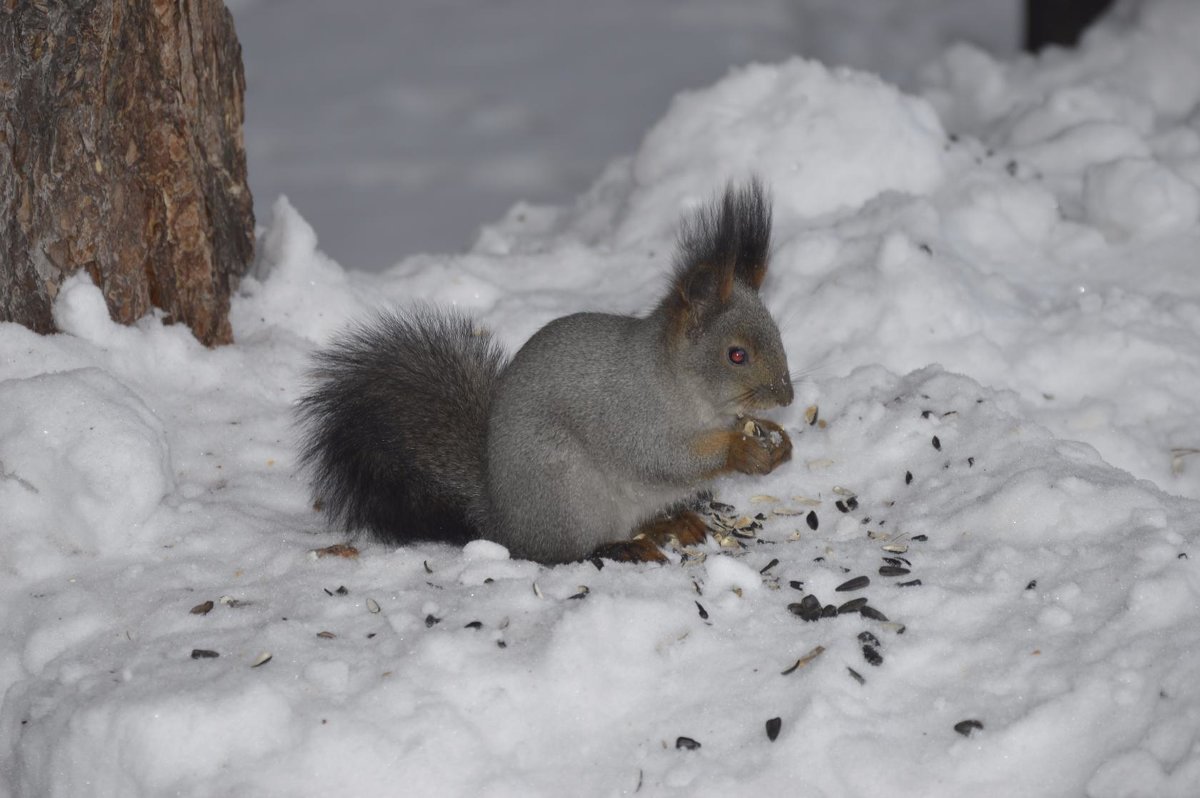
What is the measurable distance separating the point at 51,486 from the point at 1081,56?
3.80 m

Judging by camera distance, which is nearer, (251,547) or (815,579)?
A: (815,579)

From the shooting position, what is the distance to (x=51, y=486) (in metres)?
2.29

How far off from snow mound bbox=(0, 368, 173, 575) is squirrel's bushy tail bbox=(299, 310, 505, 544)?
313mm

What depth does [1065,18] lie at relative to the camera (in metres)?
4.82

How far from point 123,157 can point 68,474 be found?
73 centimetres

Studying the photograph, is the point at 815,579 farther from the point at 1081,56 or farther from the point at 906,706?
the point at 1081,56

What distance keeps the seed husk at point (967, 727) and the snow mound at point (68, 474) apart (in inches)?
56.6

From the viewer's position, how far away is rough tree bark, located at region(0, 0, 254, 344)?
246 cm

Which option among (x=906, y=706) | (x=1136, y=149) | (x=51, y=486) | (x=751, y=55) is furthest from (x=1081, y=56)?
(x=51, y=486)

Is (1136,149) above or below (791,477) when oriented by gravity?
above

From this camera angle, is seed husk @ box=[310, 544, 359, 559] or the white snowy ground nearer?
the white snowy ground

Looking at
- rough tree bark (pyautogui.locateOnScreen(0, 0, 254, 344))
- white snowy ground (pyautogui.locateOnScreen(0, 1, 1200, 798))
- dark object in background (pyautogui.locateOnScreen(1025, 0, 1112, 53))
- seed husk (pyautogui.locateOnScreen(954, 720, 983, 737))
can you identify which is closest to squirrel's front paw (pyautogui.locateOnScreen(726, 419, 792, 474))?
white snowy ground (pyautogui.locateOnScreen(0, 1, 1200, 798))

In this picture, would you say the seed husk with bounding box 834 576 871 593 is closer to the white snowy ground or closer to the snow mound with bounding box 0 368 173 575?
the white snowy ground

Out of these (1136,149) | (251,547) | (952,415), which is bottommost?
(251,547)
